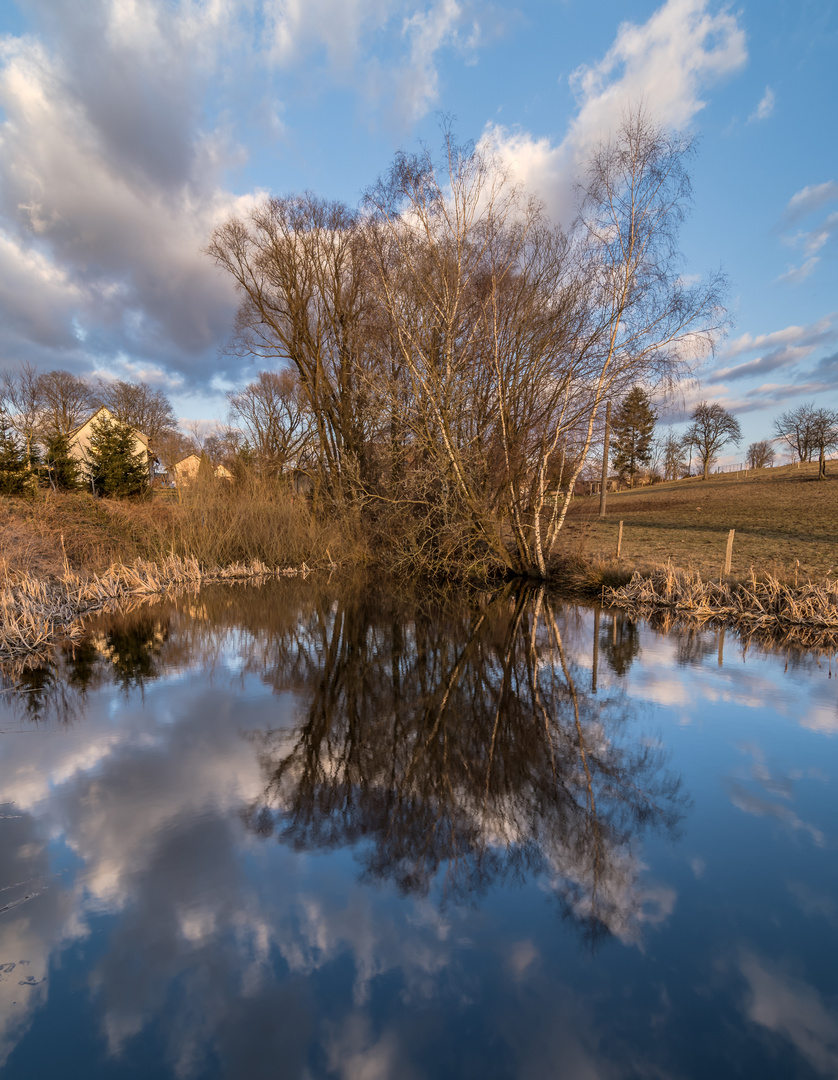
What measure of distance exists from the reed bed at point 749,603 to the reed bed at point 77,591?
34.6 ft

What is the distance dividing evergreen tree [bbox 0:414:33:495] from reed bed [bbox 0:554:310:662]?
24.6ft

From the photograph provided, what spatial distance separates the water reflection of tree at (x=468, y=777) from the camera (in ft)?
11.9

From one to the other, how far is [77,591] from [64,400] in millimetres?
41395

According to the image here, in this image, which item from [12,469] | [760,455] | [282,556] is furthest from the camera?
[760,455]

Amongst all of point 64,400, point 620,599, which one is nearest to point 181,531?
Answer: point 620,599

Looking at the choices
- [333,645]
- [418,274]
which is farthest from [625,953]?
[418,274]

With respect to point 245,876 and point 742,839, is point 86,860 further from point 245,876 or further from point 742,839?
point 742,839

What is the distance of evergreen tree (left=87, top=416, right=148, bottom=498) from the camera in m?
26.0

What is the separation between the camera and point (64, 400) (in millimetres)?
46375

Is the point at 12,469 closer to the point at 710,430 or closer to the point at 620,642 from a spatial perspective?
the point at 620,642

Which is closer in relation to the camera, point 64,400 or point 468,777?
point 468,777

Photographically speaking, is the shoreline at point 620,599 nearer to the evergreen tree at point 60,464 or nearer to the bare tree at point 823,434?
the evergreen tree at point 60,464

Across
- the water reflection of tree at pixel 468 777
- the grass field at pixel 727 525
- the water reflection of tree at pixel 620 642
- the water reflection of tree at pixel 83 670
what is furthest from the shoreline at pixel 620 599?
the water reflection of tree at pixel 468 777

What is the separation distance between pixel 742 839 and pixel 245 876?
10.7 ft
